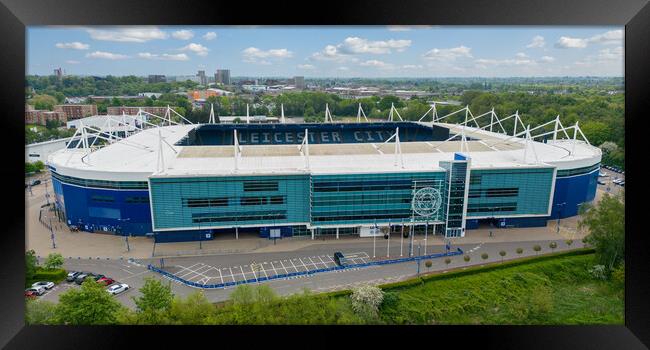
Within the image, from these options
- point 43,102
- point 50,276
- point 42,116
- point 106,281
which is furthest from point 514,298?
point 43,102

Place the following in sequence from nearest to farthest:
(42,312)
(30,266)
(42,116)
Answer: (42,312) < (30,266) < (42,116)

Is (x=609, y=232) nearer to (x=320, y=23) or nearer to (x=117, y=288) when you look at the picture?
(x=320, y=23)

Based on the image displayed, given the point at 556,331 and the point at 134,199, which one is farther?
the point at 134,199

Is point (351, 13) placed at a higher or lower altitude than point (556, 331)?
higher

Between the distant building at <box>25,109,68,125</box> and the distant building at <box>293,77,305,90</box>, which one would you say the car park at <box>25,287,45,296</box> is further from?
the distant building at <box>293,77,305,90</box>

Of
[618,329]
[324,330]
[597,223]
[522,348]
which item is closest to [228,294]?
[324,330]

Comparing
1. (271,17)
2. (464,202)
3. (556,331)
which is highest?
(271,17)

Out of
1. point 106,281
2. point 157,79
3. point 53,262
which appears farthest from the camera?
point 157,79

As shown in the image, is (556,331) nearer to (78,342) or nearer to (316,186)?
(78,342)
